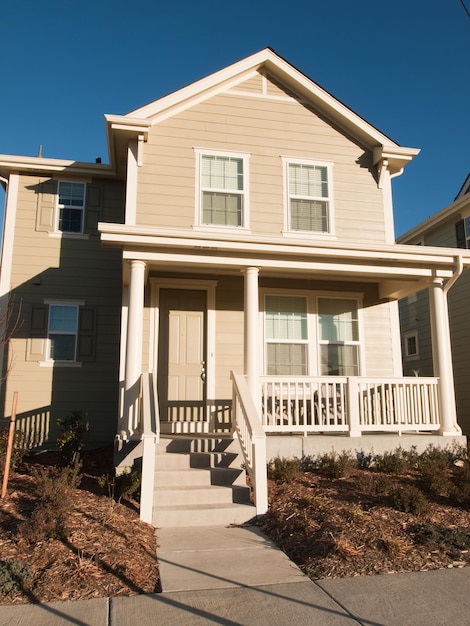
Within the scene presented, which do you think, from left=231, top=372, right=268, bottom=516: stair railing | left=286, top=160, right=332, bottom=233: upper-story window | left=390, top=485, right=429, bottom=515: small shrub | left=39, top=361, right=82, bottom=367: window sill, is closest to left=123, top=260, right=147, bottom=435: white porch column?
left=231, top=372, right=268, bottom=516: stair railing

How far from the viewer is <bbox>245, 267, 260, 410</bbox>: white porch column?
7.95m

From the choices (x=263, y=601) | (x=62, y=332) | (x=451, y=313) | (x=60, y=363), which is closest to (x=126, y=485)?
(x=263, y=601)

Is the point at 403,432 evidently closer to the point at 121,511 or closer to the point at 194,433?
the point at 194,433

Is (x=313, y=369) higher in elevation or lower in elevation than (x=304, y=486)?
higher

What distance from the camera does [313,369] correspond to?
9.59 meters

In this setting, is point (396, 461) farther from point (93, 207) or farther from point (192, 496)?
point (93, 207)

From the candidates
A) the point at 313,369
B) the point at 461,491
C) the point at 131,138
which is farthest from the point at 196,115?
the point at 461,491

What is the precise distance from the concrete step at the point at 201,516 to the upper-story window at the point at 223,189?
520 centimetres

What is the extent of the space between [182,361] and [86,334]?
2458 mm

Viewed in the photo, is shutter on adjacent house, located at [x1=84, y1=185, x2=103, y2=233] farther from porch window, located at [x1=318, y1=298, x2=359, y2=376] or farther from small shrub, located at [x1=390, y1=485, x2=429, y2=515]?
small shrub, located at [x1=390, y1=485, x2=429, y2=515]

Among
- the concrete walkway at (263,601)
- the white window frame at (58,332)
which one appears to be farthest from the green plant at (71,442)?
the concrete walkway at (263,601)

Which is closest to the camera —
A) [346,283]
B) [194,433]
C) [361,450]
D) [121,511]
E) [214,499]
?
[121,511]

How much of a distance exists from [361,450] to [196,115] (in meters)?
6.70

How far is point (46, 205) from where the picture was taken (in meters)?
10.9
